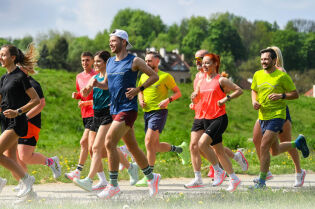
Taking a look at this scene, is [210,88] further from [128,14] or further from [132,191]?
[128,14]

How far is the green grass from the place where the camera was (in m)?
11.1

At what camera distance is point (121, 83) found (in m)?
7.28

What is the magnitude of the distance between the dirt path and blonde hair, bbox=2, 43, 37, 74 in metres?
1.83

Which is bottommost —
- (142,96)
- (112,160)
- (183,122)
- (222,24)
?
(183,122)

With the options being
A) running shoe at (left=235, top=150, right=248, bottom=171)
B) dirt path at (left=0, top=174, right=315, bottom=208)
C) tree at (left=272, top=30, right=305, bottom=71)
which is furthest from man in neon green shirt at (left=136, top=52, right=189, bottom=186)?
tree at (left=272, top=30, right=305, bottom=71)

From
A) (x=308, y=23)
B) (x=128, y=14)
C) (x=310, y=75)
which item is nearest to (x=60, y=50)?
(x=310, y=75)

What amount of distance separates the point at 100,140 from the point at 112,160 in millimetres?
946

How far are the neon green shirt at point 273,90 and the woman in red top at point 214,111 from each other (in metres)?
0.40

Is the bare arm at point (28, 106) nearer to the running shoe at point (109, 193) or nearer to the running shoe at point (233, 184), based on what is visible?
the running shoe at point (109, 193)

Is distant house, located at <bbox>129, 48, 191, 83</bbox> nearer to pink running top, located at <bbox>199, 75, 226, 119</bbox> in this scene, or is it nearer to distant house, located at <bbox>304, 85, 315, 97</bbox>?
distant house, located at <bbox>304, 85, 315, 97</bbox>

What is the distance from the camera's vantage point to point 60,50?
261 feet

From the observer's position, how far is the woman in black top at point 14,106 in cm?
709

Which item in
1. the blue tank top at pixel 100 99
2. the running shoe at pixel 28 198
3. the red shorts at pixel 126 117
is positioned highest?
the blue tank top at pixel 100 99

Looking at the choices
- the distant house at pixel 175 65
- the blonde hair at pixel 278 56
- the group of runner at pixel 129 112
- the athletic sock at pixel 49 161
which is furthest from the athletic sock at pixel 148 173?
the distant house at pixel 175 65
